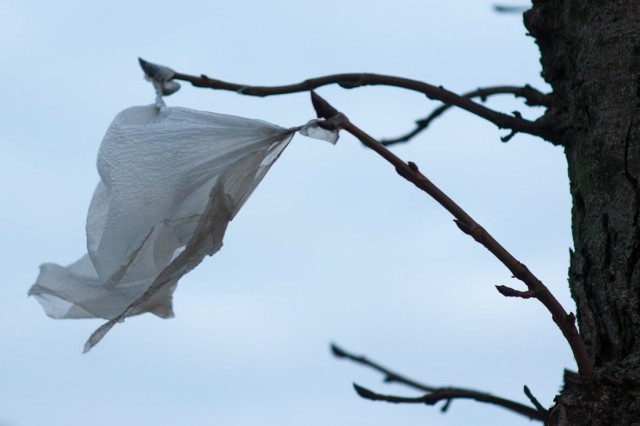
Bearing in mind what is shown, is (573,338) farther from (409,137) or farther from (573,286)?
(409,137)

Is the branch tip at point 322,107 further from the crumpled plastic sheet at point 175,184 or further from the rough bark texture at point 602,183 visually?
the rough bark texture at point 602,183

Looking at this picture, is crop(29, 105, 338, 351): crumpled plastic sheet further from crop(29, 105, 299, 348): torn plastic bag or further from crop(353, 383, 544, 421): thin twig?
crop(353, 383, 544, 421): thin twig

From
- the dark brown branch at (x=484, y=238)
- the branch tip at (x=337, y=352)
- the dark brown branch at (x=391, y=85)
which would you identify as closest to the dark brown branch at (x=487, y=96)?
the dark brown branch at (x=391, y=85)

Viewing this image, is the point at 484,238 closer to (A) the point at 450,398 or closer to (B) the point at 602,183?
(B) the point at 602,183

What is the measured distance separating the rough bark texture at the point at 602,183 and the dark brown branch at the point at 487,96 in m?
0.14

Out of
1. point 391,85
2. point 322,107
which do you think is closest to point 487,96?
point 391,85

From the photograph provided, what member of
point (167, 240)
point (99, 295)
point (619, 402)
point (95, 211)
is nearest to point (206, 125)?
point (167, 240)

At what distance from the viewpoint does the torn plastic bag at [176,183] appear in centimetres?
131

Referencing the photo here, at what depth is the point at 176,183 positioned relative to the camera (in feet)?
4.33

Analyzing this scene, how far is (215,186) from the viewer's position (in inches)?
48.8

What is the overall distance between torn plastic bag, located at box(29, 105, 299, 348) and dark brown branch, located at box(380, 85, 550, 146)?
618 mm

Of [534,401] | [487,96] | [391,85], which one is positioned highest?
[487,96]

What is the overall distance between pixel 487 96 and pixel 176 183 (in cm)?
89

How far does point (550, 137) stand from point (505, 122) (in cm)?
9
